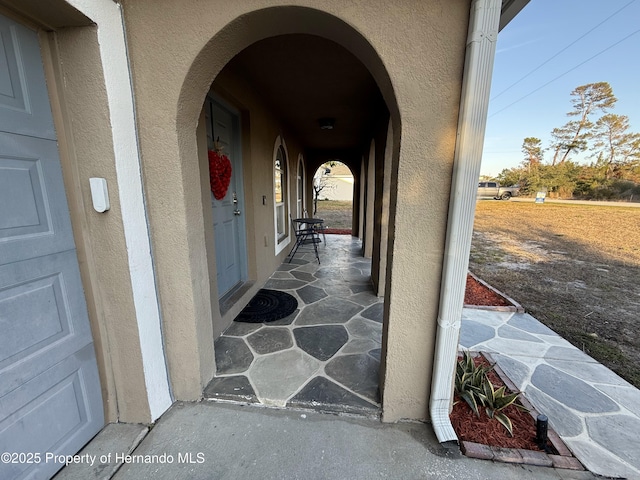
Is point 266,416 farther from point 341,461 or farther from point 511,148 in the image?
point 511,148

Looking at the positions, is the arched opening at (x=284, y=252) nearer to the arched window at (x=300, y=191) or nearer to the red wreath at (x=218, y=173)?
the red wreath at (x=218, y=173)

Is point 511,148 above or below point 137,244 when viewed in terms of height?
above

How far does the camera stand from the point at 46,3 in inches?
42.2

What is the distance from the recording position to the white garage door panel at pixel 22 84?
105cm

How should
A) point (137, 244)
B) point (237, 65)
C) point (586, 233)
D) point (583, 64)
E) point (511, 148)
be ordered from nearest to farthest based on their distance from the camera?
point (137, 244) < point (237, 65) < point (586, 233) < point (583, 64) < point (511, 148)

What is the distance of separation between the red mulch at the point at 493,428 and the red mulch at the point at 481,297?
169 cm

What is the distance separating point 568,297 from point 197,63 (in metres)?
5.26

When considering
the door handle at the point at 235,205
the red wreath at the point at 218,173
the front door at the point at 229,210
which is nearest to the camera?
the red wreath at the point at 218,173

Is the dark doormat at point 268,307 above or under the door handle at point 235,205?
under

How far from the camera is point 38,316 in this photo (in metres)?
1.20

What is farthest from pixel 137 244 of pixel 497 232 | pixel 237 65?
pixel 497 232

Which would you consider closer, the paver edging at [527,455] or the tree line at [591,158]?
the paver edging at [527,455]

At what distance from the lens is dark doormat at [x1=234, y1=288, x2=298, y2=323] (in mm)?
2740

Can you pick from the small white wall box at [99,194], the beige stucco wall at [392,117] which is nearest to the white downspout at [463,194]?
the beige stucco wall at [392,117]
